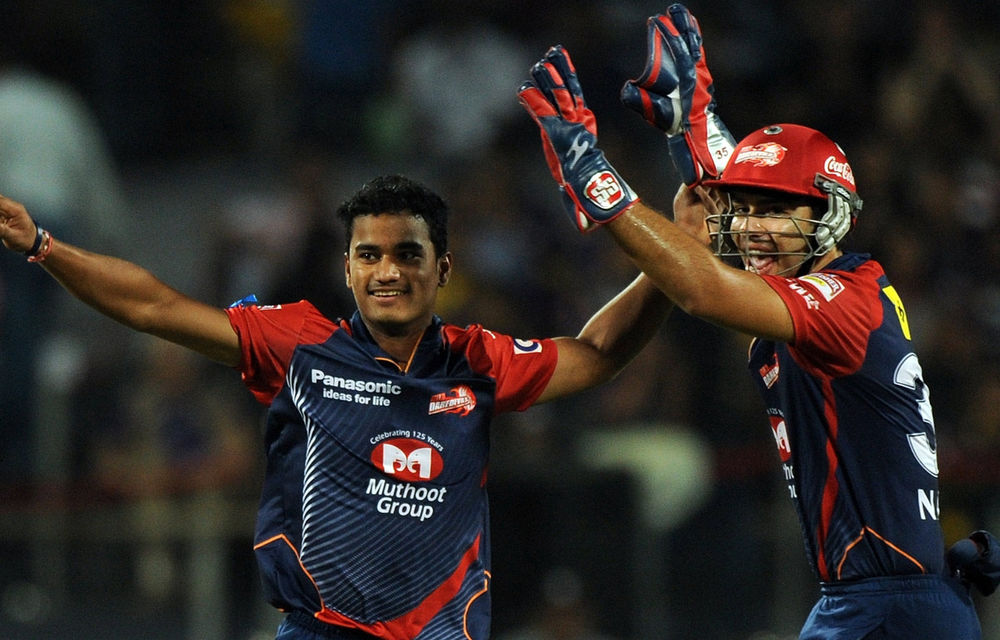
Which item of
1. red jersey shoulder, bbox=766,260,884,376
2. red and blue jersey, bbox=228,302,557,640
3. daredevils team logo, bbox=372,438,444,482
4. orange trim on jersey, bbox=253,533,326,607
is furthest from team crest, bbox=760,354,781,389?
orange trim on jersey, bbox=253,533,326,607

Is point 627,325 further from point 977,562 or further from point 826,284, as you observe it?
point 977,562

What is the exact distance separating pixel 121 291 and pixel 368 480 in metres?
0.92

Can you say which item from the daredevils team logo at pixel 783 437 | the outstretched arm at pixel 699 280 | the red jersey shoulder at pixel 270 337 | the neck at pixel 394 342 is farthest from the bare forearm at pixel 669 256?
the red jersey shoulder at pixel 270 337

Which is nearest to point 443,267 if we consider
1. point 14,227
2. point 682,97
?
point 682,97

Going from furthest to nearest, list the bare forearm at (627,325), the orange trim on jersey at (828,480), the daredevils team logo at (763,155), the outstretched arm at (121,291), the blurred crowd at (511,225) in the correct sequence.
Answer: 1. the blurred crowd at (511,225)
2. the bare forearm at (627,325)
3. the daredevils team logo at (763,155)
4. the orange trim on jersey at (828,480)
5. the outstretched arm at (121,291)

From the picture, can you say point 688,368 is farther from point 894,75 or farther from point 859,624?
point 859,624

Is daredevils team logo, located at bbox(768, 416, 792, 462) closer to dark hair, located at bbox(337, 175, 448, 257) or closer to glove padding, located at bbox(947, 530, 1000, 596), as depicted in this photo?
glove padding, located at bbox(947, 530, 1000, 596)

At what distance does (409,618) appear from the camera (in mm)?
4617

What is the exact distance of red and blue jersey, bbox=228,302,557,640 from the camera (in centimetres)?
462

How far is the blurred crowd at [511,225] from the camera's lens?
7613 mm

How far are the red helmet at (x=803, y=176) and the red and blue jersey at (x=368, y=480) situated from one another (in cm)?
101

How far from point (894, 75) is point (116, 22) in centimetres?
559

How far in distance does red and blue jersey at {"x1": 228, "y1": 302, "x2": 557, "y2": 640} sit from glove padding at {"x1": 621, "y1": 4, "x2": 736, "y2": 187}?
3.47ft

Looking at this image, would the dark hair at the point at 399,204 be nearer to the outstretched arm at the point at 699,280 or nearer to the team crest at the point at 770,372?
the outstretched arm at the point at 699,280
